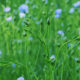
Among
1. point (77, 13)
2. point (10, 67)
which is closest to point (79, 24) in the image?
Result: point (77, 13)

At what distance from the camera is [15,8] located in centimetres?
259

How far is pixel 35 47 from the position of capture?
1.97 metres

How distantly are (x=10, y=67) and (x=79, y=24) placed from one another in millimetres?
749

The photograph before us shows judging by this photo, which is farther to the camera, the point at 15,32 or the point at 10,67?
the point at 15,32

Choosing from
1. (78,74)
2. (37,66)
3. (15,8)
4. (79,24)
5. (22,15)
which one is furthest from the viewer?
(15,8)

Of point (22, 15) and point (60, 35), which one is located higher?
point (22, 15)

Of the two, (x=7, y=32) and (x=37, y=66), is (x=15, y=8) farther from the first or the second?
(x=37, y=66)

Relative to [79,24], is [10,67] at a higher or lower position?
lower

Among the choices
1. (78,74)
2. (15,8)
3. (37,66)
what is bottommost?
(78,74)

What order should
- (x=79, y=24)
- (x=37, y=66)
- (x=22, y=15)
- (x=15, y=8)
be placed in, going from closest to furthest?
(x=37, y=66)
(x=22, y=15)
(x=79, y=24)
(x=15, y=8)

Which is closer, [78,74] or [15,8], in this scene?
[78,74]

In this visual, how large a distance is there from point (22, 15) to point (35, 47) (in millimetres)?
255

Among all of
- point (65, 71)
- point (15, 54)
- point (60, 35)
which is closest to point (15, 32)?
point (15, 54)

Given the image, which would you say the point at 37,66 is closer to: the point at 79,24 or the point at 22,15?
the point at 22,15
